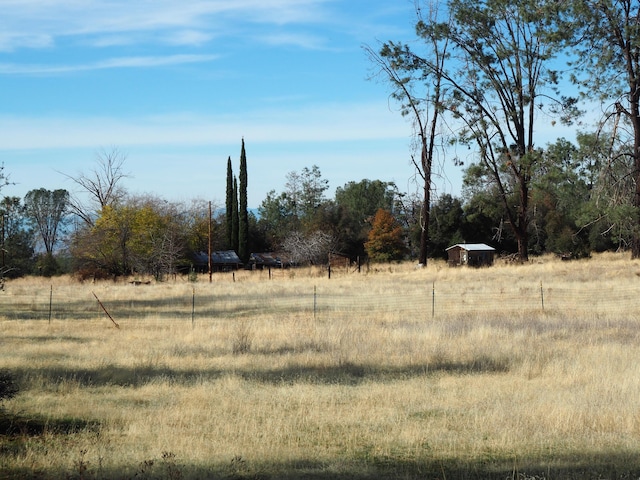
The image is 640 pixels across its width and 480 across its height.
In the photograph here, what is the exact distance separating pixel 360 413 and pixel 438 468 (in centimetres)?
287

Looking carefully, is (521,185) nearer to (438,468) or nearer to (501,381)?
(501,381)

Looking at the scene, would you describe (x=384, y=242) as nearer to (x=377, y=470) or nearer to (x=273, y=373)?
(x=273, y=373)

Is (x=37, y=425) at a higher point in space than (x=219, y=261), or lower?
lower

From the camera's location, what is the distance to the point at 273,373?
14.5 m

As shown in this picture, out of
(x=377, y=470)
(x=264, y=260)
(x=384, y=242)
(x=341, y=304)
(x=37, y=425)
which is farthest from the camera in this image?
(x=264, y=260)

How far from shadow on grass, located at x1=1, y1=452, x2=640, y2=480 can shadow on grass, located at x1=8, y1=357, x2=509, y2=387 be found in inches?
202

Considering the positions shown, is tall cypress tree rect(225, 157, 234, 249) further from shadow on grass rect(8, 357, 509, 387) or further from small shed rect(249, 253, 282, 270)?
shadow on grass rect(8, 357, 509, 387)

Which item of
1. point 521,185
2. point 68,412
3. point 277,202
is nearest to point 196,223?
point 277,202

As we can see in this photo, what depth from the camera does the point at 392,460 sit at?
8492 mm

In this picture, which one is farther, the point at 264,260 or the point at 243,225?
the point at 264,260

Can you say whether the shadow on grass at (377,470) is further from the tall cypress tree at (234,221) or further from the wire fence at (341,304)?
the tall cypress tree at (234,221)

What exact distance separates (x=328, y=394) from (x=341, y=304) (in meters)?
16.2

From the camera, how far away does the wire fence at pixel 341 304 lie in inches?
982

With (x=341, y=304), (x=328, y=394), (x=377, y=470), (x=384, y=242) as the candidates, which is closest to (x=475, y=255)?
(x=384, y=242)
